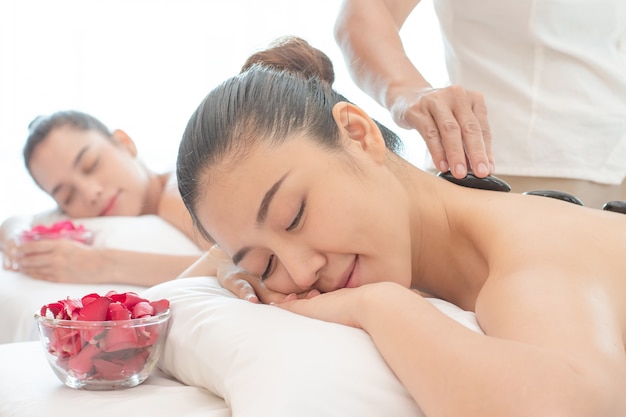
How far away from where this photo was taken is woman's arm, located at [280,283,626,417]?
38.1 inches

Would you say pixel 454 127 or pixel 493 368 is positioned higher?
pixel 454 127

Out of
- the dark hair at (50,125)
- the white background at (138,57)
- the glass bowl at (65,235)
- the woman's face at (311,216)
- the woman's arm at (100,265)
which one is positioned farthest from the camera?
the white background at (138,57)

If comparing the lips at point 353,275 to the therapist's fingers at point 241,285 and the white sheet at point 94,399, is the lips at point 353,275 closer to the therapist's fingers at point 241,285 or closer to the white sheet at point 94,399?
the therapist's fingers at point 241,285

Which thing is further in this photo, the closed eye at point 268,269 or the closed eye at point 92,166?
the closed eye at point 92,166

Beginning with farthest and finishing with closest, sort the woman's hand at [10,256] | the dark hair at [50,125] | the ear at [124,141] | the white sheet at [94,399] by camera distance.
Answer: the ear at [124,141] < the dark hair at [50,125] < the woman's hand at [10,256] < the white sheet at [94,399]

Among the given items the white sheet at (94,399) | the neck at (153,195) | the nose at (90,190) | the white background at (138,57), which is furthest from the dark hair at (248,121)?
the white background at (138,57)

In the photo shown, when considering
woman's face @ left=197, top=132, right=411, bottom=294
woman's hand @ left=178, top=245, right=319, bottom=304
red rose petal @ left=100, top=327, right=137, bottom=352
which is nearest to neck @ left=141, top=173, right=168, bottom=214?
woman's hand @ left=178, top=245, right=319, bottom=304

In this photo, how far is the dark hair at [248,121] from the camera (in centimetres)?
139

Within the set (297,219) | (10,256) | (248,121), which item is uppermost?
(248,121)

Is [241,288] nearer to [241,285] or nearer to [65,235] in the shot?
[241,285]

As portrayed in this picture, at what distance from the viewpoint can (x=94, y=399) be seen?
4.05 feet

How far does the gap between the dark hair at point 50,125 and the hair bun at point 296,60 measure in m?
1.34

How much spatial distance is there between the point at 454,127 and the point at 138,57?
3.15 metres

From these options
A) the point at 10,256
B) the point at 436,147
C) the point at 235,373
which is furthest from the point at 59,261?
the point at 235,373
